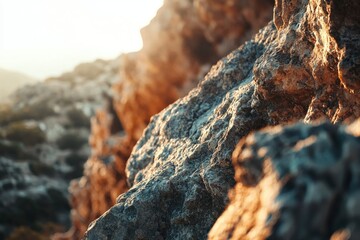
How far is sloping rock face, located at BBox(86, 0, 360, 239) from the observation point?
17.7ft

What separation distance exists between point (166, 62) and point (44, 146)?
35290 mm

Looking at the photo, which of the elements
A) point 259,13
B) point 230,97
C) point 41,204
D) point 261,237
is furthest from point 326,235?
point 41,204

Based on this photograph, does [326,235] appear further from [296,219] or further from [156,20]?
[156,20]

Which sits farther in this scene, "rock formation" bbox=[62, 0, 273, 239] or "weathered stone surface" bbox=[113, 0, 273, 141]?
"weathered stone surface" bbox=[113, 0, 273, 141]

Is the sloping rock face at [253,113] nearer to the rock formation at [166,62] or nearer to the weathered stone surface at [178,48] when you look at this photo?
the rock formation at [166,62]

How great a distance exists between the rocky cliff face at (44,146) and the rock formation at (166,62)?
13.8 m

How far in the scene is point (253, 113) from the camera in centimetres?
673

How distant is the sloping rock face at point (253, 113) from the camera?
5410mm

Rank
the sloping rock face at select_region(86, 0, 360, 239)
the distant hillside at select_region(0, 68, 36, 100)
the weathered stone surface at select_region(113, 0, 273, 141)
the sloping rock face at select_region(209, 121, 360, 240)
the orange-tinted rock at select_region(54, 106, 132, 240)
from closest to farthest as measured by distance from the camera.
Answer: the sloping rock face at select_region(209, 121, 360, 240) < the sloping rock face at select_region(86, 0, 360, 239) < the orange-tinted rock at select_region(54, 106, 132, 240) < the weathered stone surface at select_region(113, 0, 273, 141) < the distant hillside at select_region(0, 68, 36, 100)

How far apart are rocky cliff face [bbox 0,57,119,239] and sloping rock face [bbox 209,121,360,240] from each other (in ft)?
128

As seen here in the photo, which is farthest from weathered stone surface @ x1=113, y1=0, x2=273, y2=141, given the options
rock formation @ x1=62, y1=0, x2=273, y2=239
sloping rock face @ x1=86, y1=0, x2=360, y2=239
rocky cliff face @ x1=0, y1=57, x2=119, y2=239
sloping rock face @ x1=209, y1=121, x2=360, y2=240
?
sloping rock face @ x1=209, y1=121, x2=360, y2=240

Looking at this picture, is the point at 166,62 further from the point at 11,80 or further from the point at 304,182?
the point at 11,80

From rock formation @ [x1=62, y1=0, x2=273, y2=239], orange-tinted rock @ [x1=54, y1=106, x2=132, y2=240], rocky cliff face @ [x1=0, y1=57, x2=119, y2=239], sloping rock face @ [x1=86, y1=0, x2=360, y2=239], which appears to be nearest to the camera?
sloping rock face @ [x1=86, y1=0, x2=360, y2=239]

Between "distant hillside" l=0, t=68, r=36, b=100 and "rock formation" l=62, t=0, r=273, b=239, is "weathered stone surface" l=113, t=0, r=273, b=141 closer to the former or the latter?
"rock formation" l=62, t=0, r=273, b=239
